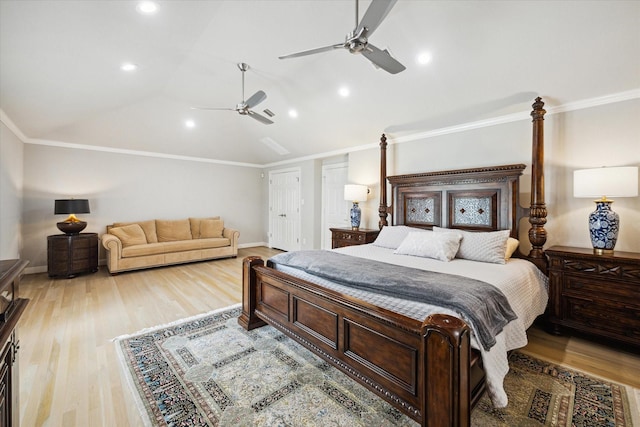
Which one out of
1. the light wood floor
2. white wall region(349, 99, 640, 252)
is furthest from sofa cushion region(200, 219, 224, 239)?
white wall region(349, 99, 640, 252)

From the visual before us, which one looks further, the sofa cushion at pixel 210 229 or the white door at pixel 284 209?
the white door at pixel 284 209

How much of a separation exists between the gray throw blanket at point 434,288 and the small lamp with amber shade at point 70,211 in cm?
440

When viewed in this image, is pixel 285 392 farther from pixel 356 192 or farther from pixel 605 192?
pixel 356 192

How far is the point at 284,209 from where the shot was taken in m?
6.88

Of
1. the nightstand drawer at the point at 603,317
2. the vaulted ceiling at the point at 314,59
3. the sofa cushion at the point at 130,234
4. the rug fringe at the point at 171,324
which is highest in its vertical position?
the vaulted ceiling at the point at 314,59

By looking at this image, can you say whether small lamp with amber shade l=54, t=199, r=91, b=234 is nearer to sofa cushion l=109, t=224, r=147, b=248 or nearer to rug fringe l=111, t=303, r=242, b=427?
sofa cushion l=109, t=224, r=147, b=248

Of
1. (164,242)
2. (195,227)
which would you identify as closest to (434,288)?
(164,242)

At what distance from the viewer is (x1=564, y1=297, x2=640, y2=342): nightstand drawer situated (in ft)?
7.54

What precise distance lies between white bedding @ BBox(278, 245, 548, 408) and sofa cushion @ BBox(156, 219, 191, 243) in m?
4.02

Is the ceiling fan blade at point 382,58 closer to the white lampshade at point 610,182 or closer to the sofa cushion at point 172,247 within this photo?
the white lampshade at point 610,182

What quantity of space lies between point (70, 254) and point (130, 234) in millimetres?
882

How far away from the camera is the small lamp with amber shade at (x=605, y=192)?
236 centimetres

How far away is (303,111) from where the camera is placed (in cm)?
453

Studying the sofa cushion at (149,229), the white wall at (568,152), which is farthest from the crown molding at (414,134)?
the sofa cushion at (149,229)
